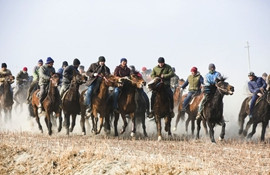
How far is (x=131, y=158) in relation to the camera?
424 inches

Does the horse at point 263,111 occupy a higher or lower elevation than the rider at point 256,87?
lower

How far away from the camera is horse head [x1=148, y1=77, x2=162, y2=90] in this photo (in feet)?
51.1

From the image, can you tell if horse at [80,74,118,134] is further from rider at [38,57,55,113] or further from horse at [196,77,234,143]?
horse at [196,77,234,143]

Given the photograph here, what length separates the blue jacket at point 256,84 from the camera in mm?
17703

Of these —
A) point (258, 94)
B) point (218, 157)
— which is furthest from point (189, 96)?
point (218, 157)

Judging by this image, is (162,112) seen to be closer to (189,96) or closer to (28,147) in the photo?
(189,96)

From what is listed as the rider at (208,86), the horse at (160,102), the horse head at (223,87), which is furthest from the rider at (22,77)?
the horse head at (223,87)

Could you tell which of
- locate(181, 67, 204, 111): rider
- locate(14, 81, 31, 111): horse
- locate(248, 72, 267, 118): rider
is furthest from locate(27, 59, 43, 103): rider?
locate(248, 72, 267, 118): rider

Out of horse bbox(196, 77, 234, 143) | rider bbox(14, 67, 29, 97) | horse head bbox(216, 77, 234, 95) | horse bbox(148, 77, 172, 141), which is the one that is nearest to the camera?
horse head bbox(216, 77, 234, 95)

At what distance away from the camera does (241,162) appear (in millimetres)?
10969

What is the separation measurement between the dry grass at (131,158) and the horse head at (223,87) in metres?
1.96

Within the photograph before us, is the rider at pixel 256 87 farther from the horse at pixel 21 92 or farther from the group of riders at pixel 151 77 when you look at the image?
the horse at pixel 21 92

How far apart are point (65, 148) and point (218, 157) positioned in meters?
4.57

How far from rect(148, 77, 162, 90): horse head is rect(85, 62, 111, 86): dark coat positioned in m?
2.04
